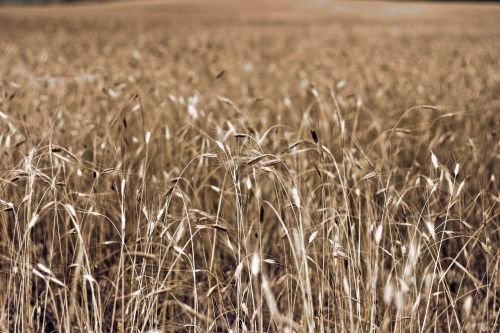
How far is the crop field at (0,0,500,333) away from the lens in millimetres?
1529

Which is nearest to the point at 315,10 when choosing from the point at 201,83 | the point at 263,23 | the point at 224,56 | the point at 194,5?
the point at 194,5

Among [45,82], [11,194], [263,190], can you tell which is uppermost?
[45,82]

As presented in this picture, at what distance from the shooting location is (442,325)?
2.06 meters

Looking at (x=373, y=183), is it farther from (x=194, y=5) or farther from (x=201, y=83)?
(x=194, y=5)

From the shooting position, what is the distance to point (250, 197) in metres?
2.75

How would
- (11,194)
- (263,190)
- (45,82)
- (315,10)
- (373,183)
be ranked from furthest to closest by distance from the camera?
1. (315,10)
2. (45,82)
3. (263,190)
4. (373,183)
5. (11,194)

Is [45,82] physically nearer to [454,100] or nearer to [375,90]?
[375,90]

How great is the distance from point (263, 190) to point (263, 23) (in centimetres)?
2258

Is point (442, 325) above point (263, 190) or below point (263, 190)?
below

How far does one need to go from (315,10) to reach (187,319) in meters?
35.2

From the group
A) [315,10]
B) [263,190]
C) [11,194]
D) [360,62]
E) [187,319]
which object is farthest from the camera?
[315,10]

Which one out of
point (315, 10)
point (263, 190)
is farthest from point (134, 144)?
point (315, 10)

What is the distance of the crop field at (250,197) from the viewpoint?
1529mm

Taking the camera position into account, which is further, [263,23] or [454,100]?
[263,23]
